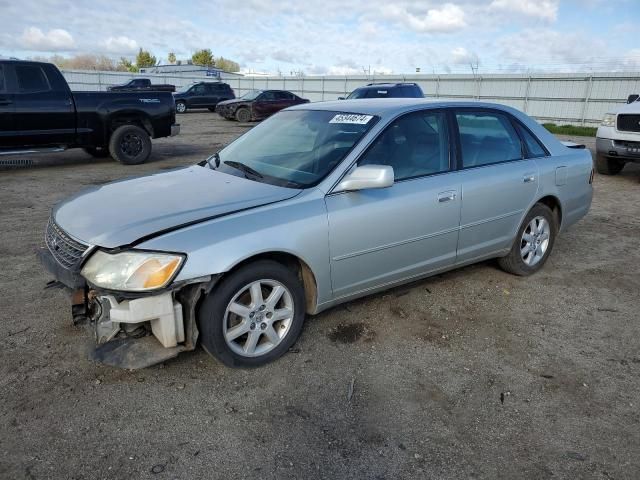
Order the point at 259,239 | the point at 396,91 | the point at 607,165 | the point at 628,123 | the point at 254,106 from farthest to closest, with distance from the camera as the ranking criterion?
the point at 254,106
the point at 396,91
the point at 607,165
the point at 628,123
the point at 259,239

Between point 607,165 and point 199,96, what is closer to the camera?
point 607,165

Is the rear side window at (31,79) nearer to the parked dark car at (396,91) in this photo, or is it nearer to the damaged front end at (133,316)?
the damaged front end at (133,316)

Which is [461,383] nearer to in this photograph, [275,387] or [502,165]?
[275,387]

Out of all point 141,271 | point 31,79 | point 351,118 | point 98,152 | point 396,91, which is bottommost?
point 98,152

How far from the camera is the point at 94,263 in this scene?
109 inches

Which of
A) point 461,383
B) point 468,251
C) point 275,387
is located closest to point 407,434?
point 461,383

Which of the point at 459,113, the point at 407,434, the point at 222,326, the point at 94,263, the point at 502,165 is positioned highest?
the point at 459,113

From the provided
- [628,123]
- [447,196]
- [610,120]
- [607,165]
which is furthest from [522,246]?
[607,165]

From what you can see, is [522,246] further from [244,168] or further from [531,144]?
[244,168]

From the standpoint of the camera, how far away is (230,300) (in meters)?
2.89

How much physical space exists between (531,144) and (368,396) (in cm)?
287

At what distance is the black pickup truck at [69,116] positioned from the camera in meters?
8.66

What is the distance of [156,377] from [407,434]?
1.50m

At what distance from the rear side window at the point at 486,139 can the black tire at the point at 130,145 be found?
7.98 metres
